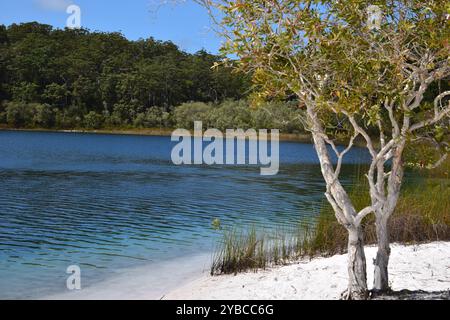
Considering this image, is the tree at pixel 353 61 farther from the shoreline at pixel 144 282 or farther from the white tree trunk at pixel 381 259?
the shoreline at pixel 144 282

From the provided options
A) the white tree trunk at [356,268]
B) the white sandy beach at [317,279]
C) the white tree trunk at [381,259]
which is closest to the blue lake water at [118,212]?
the white sandy beach at [317,279]

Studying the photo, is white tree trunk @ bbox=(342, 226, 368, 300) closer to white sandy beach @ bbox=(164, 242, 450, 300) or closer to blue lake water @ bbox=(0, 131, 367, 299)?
white sandy beach @ bbox=(164, 242, 450, 300)

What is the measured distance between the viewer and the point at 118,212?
50.4 feet

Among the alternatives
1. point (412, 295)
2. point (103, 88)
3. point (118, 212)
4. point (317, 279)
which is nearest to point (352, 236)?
point (412, 295)

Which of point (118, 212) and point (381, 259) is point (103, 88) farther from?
point (381, 259)

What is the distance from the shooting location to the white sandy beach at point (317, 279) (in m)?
6.39

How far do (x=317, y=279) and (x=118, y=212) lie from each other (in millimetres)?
9418

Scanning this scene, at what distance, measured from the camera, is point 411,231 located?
353 inches

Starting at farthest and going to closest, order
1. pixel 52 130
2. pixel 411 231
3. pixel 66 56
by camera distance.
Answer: pixel 66 56 → pixel 52 130 → pixel 411 231

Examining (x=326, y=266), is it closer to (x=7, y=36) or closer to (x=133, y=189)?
(x=133, y=189)

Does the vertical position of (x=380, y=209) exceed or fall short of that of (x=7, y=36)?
it falls short

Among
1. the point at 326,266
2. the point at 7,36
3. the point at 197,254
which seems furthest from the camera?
the point at 7,36
